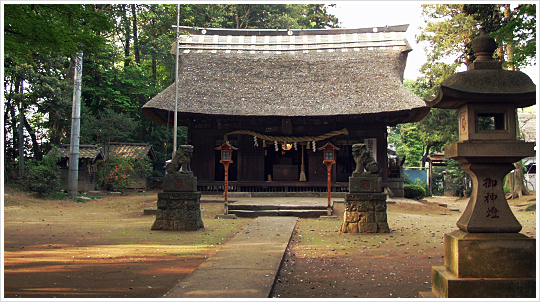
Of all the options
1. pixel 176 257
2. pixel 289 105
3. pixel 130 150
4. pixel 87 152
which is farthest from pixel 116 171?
pixel 176 257

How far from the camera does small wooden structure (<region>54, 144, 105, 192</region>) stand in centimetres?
2080

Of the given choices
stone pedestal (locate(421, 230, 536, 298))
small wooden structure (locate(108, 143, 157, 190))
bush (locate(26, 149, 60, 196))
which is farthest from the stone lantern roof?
small wooden structure (locate(108, 143, 157, 190))

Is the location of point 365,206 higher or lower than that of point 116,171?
lower

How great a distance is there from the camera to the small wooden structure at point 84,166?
20.8 meters

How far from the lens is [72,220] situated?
11.3 metres

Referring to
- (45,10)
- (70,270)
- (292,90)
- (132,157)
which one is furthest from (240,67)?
(70,270)

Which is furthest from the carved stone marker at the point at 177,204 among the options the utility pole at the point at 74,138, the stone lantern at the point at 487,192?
the utility pole at the point at 74,138

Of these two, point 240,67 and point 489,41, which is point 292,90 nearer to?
point 240,67

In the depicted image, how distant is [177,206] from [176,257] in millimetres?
3144

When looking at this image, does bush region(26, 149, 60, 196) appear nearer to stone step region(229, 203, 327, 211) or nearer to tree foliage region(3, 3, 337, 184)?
tree foliage region(3, 3, 337, 184)

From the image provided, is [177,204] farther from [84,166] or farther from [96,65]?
[96,65]

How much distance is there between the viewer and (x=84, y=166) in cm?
2127

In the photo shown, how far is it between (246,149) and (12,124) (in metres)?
13.8

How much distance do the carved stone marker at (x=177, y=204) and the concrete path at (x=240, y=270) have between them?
1.51 m
